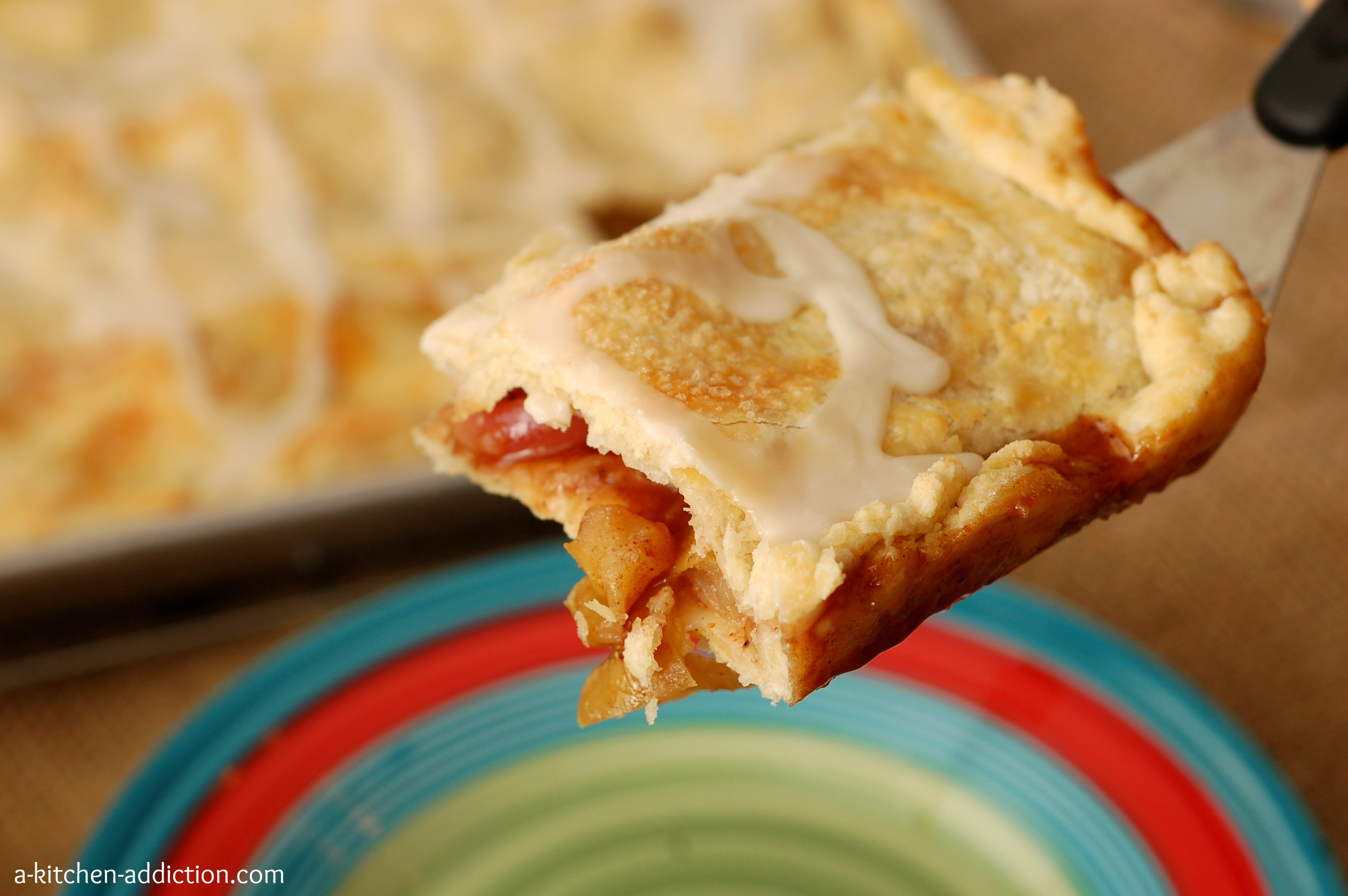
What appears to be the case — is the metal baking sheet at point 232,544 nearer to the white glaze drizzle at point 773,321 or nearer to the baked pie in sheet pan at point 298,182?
the baked pie in sheet pan at point 298,182

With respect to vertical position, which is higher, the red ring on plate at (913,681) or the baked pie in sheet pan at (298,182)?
the baked pie in sheet pan at (298,182)

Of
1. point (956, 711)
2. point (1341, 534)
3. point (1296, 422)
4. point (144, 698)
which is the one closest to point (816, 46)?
point (1296, 422)

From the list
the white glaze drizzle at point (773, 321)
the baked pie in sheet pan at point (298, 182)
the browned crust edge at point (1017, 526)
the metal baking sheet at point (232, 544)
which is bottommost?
the browned crust edge at point (1017, 526)

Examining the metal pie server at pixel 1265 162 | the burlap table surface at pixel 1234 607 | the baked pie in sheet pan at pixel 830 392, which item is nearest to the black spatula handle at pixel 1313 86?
the metal pie server at pixel 1265 162

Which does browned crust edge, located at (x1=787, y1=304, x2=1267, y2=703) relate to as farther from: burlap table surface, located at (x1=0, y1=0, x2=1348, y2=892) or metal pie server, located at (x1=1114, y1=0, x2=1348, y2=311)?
burlap table surface, located at (x1=0, y1=0, x2=1348, y2=892)

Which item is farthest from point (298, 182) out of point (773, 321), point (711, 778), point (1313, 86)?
point (1313, 86)

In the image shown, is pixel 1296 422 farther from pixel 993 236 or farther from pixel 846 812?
pixel 993 236

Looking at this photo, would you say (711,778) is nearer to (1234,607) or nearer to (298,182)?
(1234,607)
